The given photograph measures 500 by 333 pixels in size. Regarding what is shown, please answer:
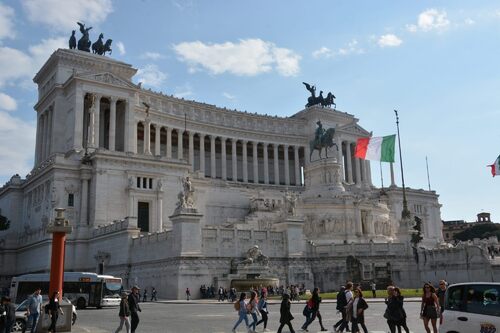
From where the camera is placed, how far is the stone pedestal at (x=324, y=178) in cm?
7969

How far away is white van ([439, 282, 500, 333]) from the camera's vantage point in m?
14.1

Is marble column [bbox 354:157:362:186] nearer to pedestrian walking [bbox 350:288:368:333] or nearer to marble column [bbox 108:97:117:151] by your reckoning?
marble column [bbox 108:97:117:151]

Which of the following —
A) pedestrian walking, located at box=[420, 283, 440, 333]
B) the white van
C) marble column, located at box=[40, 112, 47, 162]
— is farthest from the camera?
marble column, located at box=[40, 112, 47, 162]

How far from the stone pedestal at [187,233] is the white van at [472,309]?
33.9 m

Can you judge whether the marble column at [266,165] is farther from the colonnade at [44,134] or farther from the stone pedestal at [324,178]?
the colonnade at [44,134]

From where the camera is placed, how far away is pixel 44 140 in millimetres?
94312

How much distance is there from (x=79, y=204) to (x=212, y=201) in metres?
20.0

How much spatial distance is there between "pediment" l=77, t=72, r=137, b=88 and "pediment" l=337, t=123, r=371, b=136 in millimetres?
51209

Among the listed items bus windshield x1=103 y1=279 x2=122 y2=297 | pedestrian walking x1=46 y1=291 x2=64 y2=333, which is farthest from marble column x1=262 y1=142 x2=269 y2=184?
pedestrian walking x1=46 y1=291 x2=64 y2=333

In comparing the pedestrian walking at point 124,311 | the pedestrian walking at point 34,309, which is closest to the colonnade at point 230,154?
the pedestrian walking at point 34,309

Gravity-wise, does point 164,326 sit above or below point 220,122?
below

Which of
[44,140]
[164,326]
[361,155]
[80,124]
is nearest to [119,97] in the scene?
[80,124]

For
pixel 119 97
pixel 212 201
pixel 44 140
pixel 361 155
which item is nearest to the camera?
pixel 361 155

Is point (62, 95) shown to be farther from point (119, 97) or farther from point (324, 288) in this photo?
point (324, 288)
